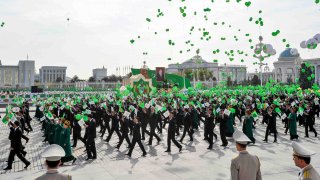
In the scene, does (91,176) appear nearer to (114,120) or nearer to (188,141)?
(114,120)

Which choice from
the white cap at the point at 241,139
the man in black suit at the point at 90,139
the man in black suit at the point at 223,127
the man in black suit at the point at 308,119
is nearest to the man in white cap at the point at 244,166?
the white cap at the point at 241,139

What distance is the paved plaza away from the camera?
9828 mm

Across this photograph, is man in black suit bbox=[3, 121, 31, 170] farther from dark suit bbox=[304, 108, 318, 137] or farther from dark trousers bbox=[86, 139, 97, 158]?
dark suit bbox=[304, 108, 318, 137]

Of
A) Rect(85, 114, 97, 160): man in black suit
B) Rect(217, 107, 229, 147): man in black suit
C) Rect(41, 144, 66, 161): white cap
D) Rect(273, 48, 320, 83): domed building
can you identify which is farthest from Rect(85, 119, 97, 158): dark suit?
Rect(273, 48, 320, 83): domed building

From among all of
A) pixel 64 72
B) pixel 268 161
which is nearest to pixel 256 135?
pixel 268 161

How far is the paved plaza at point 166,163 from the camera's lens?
9828 mm

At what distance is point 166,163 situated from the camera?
11320 mm

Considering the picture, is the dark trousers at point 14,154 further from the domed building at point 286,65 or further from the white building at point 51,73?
the white building at point 51,73

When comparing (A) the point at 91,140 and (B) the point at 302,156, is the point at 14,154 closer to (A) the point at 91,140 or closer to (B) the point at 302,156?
(A) the point at 91,140

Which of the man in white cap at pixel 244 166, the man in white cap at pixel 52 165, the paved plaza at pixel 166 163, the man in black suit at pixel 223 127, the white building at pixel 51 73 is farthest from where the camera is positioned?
the white building at pixel 51 73

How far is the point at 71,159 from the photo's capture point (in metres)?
11.2

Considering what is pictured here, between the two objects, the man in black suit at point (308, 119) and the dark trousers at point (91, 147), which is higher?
the man in black suit at point (308, 119)

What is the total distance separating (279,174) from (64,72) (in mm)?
165192

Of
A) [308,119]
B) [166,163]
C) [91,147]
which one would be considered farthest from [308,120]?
[91,147]
